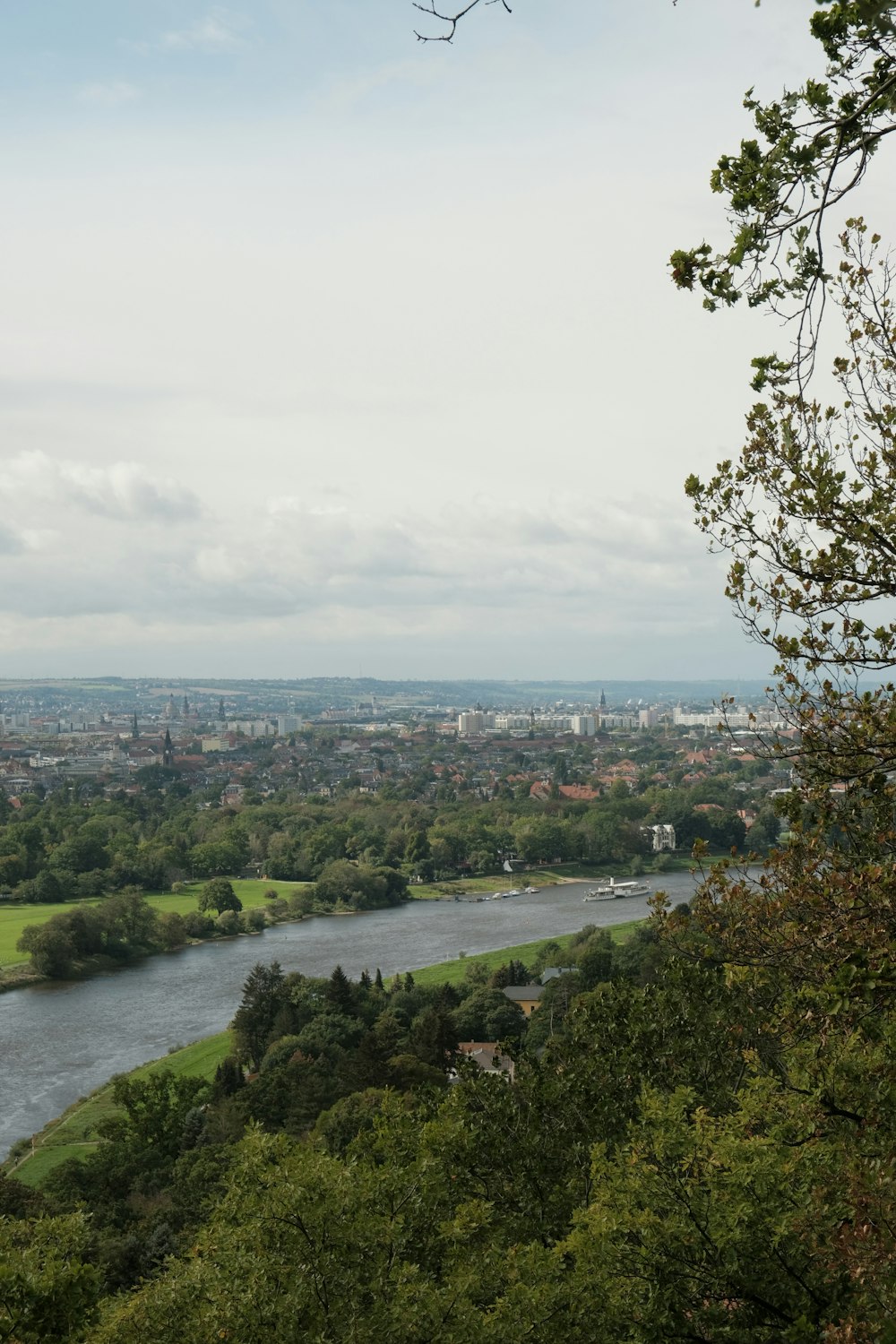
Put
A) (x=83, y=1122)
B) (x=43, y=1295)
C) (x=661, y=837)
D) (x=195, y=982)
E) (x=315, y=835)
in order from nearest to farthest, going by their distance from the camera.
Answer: (x=43, y=1295) < (x=83, y=1122) < (x=195, y=982) < (x=315, y=835) < (x=661, y=837)

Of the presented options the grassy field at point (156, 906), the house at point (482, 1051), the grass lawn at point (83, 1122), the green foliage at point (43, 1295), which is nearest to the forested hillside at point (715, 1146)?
the green foliage at point (43, 1295)

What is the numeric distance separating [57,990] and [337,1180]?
2204 centimetres

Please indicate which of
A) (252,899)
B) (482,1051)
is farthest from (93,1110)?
(252,899)

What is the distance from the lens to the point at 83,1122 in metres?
16.3

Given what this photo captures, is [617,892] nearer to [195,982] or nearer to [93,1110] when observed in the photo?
[195,982]

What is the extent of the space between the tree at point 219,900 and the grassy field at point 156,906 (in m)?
0.66

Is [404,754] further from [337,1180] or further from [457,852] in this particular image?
[337,1180]

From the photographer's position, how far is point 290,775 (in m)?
72.2

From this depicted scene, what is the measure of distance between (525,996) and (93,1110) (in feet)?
24.9

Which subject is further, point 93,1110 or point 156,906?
point 156,906

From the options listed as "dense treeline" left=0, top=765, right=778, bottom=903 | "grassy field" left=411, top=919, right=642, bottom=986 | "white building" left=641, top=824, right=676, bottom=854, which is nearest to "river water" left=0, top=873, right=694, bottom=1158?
"grassy field" left=411, top=919, right=642, bottom=986

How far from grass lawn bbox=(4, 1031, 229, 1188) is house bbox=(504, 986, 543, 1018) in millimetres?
4932

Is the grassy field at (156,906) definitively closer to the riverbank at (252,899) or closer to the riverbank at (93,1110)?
the riverbank at (252,899)

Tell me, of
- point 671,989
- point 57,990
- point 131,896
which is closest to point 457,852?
point 131,896
